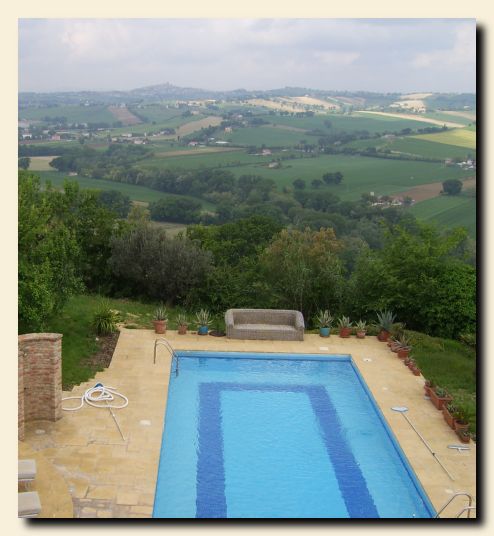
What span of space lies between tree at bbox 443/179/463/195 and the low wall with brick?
10.0 meters

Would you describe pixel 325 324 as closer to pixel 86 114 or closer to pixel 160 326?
pixel 160 326

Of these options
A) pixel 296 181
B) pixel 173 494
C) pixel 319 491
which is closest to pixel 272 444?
pixel 319 491

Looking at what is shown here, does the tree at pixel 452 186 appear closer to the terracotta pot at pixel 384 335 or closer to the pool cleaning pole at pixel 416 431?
the terracotta pot at pixel 384 335

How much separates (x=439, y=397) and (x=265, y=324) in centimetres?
550

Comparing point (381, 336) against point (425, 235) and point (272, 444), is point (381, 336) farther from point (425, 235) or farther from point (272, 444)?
point (272, 444)

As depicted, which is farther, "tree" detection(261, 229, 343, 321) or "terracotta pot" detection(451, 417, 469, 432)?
"tree" detection(261, 229, 343, 321)

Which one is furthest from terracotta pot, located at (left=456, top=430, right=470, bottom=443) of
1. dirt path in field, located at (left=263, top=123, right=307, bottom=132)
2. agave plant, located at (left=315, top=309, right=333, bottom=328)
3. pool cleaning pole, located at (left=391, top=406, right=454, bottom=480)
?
dirt path in field, located at (left=263, top=123, right=307, bottom=132)

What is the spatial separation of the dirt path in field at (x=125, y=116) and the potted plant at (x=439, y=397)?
42.4m

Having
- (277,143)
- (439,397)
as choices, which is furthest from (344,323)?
(277,143)

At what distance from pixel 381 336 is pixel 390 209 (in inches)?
769

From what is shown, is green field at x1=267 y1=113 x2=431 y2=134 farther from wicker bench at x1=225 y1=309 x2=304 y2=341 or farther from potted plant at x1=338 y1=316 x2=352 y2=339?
wicker bench at x1=225 y1=309 x2=304 y2=341

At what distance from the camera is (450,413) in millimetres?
11789

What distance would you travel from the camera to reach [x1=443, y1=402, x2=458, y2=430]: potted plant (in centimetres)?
1166

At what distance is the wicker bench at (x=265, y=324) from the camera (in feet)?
52.8
